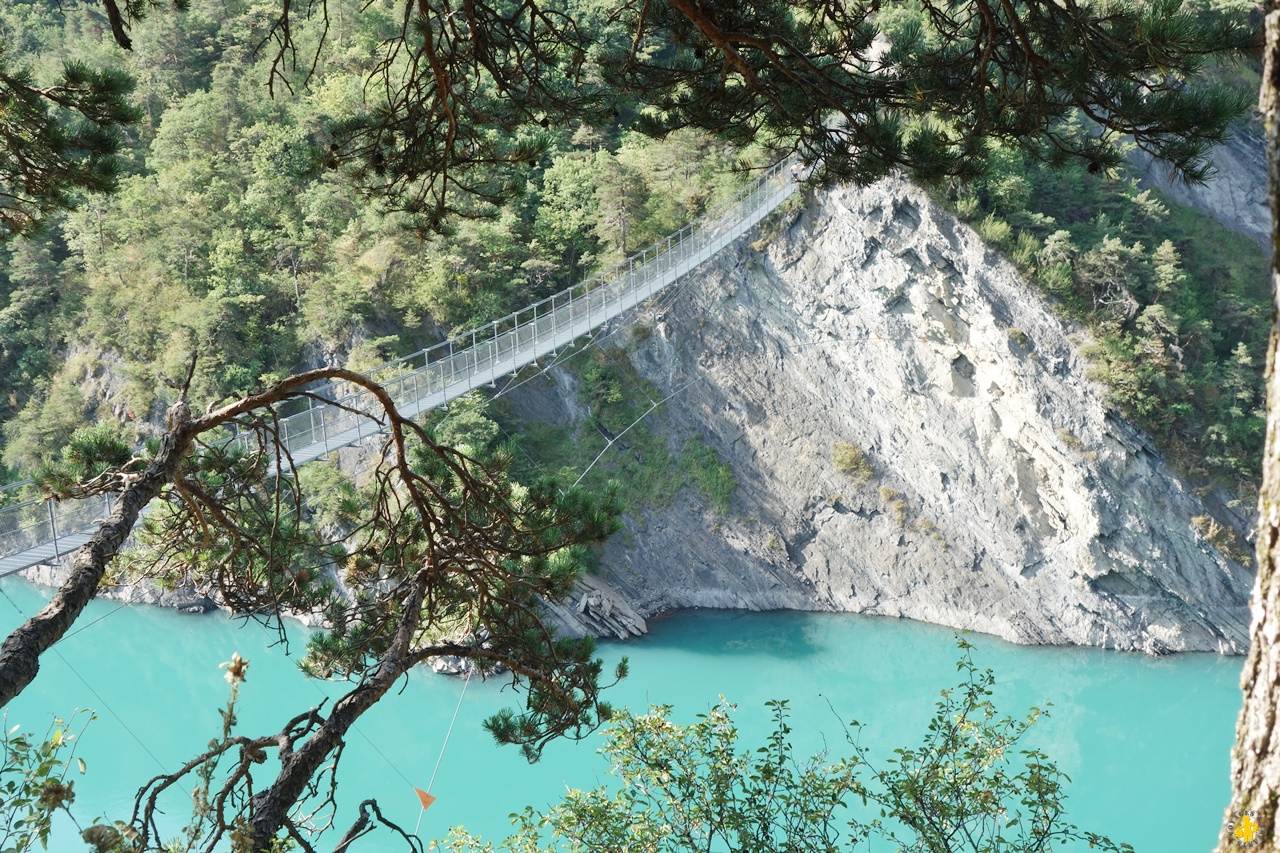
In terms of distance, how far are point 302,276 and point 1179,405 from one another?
8.36 m

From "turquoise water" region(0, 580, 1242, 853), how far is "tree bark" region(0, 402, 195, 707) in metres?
5.22

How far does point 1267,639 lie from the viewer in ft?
3.28

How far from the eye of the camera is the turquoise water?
7277mm

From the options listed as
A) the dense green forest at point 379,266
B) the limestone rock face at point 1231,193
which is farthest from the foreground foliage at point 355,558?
the limestone rock face at point 1231,193

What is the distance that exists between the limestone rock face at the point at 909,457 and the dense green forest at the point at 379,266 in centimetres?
39

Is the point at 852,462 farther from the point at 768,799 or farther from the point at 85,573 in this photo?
the point at 85,573

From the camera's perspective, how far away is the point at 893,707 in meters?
8.57

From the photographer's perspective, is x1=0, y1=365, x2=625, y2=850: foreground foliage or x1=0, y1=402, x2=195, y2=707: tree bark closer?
x1=0, y1=402, x2=195, y2=707: tree bark

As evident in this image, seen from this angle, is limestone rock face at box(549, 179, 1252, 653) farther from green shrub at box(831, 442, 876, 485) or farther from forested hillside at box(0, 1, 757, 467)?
forested hillside at box(0, 1, 757, 467)

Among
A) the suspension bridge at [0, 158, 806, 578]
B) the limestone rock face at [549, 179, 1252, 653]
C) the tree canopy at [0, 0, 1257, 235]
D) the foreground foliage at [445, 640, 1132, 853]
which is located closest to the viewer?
the tree canopy at [0, 0, 1257, 235]

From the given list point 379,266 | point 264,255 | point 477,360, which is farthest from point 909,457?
point 264,255

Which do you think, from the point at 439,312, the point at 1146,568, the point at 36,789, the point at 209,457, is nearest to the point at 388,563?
the point at 209,457

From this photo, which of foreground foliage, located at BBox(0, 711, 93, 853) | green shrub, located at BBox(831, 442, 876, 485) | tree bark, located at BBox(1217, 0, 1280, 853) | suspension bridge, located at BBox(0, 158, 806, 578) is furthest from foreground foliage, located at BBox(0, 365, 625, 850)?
green shrub, located at BBox(831, 442, 876, 485)

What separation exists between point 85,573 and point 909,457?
8640 millimetres
